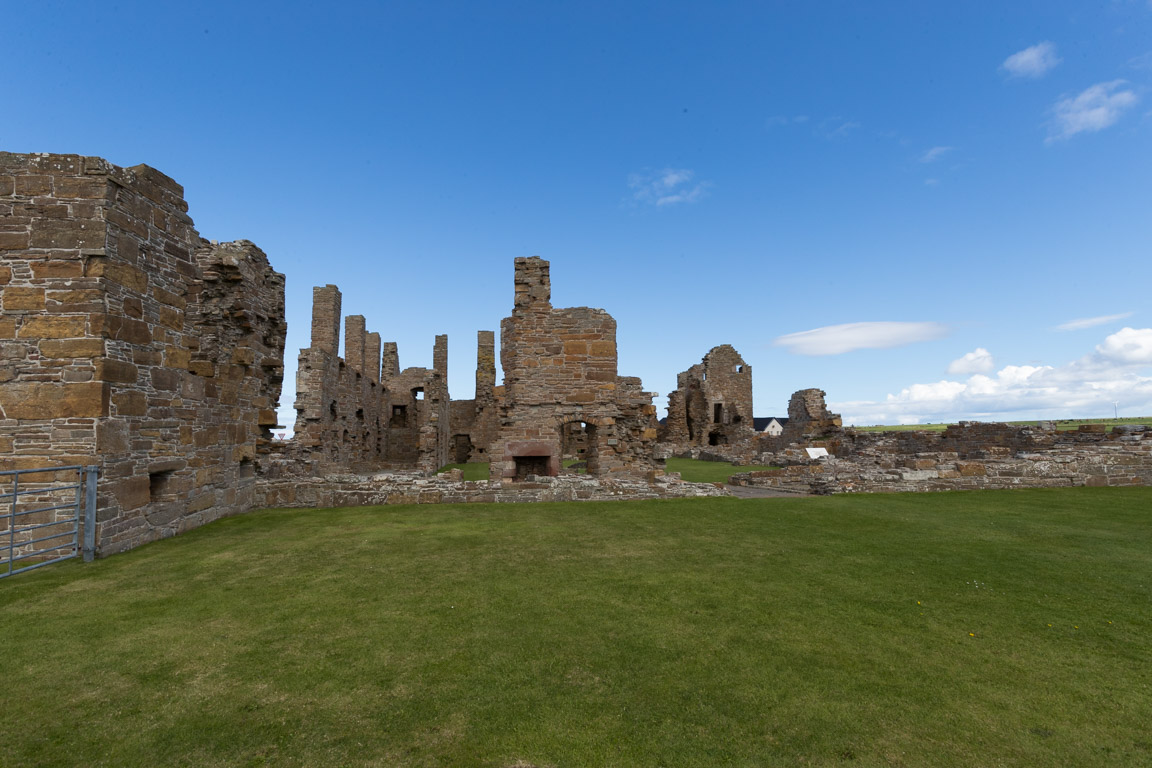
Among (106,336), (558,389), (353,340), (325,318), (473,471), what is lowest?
(473,471)

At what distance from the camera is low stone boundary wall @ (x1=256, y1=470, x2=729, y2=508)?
37.5ft

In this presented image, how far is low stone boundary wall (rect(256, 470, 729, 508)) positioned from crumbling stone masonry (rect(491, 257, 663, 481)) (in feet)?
5.94

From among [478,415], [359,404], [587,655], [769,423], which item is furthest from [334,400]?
[769,423]

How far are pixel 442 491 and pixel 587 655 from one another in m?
8.18

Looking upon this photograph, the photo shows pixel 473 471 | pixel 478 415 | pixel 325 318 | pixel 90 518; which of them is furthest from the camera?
pixel 478 415

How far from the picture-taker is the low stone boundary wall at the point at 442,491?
11.4m

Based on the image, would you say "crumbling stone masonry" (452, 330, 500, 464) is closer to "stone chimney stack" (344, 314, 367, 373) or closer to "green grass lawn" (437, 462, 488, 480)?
"green grass lawn" (437, 462, 488, 480)

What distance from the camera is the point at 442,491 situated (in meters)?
11.5

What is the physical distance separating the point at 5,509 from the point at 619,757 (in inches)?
358

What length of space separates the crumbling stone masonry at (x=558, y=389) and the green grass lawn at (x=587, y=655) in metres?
6.39

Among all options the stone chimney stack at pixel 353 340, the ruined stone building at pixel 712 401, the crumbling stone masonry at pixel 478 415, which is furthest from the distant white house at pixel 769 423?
the stone chimney stack at pixel 353 340

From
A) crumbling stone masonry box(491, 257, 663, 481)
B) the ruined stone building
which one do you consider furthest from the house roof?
crumbling stone masonry box(491, 257, 663, 481)

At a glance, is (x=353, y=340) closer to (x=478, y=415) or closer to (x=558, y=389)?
(x=478, y=415)

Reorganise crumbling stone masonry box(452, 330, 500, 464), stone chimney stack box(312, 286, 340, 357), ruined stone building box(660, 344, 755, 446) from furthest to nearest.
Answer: ruined stone building box(660, 344, 755, 446)
crumbling stone masonry box(452, 330, 500, 464)
stone chimney stack box(312, 286, 340, 357)
